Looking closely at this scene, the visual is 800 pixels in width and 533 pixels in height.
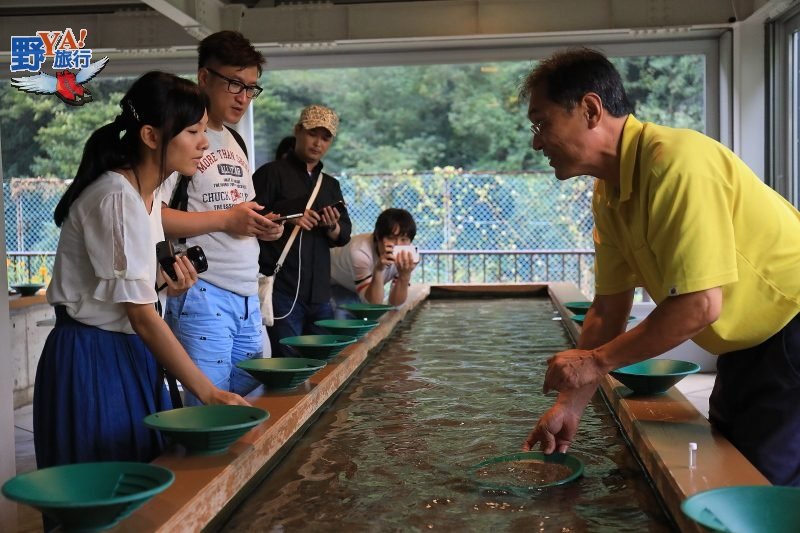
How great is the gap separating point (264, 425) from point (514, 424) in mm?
722

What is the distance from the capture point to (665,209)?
1776 mm

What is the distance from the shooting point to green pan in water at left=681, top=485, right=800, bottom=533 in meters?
1.32

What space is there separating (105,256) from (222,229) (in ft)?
2.51

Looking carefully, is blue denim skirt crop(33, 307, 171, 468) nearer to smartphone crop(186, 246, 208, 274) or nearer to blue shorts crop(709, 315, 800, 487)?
smartphone crop(186, 246, 208, 274)

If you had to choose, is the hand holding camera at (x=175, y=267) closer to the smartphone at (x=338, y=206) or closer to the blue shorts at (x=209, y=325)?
the blue shorts at (x=209, y=325)

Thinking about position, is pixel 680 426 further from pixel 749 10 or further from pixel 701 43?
pixel 701 43

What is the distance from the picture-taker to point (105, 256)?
6.55ft

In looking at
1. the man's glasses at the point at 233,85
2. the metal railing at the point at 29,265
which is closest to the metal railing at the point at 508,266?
the metal railing at the point at 29,265

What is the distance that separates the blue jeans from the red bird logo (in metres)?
4.19

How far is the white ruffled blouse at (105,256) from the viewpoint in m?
2.00

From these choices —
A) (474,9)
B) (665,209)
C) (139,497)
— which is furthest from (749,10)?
(139,497)

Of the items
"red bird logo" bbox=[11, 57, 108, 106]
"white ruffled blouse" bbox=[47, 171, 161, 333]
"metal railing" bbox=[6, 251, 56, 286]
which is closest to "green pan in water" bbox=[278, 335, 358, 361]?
"white ruffled blouse" bbox=[47, 171, 161, 333]

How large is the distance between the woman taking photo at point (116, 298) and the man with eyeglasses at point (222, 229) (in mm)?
481

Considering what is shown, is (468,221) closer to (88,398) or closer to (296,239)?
(296,239)
